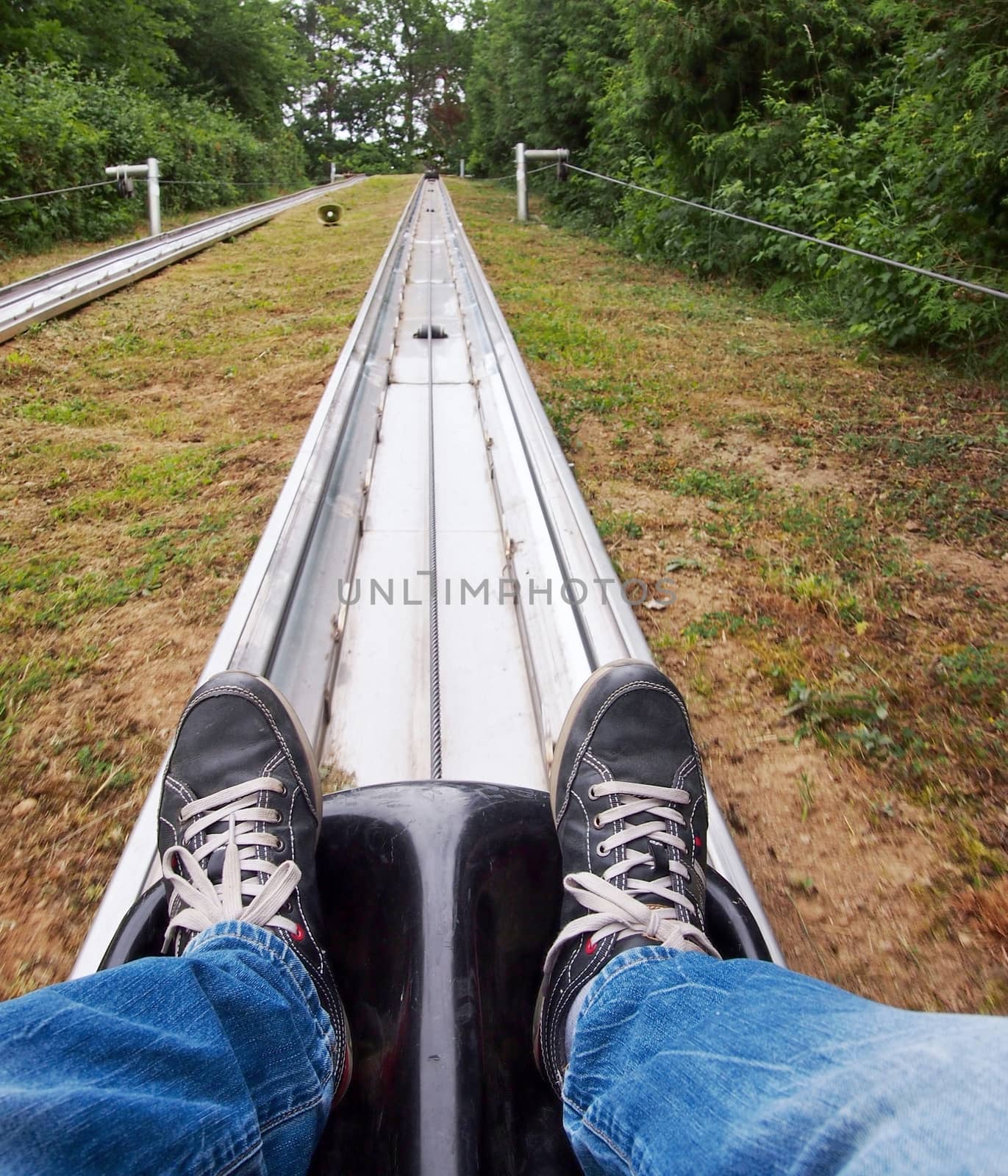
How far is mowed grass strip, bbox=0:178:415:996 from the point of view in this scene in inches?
51.1

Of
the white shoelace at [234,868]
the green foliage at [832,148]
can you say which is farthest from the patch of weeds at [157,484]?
the green foliage at [832,148]

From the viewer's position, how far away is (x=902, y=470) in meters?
2.66

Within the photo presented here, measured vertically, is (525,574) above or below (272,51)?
below

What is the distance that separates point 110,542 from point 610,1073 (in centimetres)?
190

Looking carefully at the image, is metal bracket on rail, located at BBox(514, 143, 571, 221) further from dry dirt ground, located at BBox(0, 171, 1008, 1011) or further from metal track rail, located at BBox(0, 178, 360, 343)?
dry dirt ground, located at BBox(0, 171, 1008, 1011)

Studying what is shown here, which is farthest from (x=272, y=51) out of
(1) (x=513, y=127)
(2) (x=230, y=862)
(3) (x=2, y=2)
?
(2) (x=230, y=862)

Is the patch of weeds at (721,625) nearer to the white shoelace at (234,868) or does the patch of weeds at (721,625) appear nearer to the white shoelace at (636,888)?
the white shoelace at (636,888)

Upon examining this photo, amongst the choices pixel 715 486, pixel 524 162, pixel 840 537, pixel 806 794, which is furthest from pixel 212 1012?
pixel 524 162

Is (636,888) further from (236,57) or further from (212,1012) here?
A: (236,57)

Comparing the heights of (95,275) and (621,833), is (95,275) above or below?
above

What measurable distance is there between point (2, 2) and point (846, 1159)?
15551 millimetres

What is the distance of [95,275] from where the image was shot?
6062 millimetres

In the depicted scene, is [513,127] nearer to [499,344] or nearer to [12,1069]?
[499,344]

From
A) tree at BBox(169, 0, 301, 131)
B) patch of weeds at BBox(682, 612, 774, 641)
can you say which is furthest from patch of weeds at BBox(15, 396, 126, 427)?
tree at BBox(169, 0, 301, 131)
